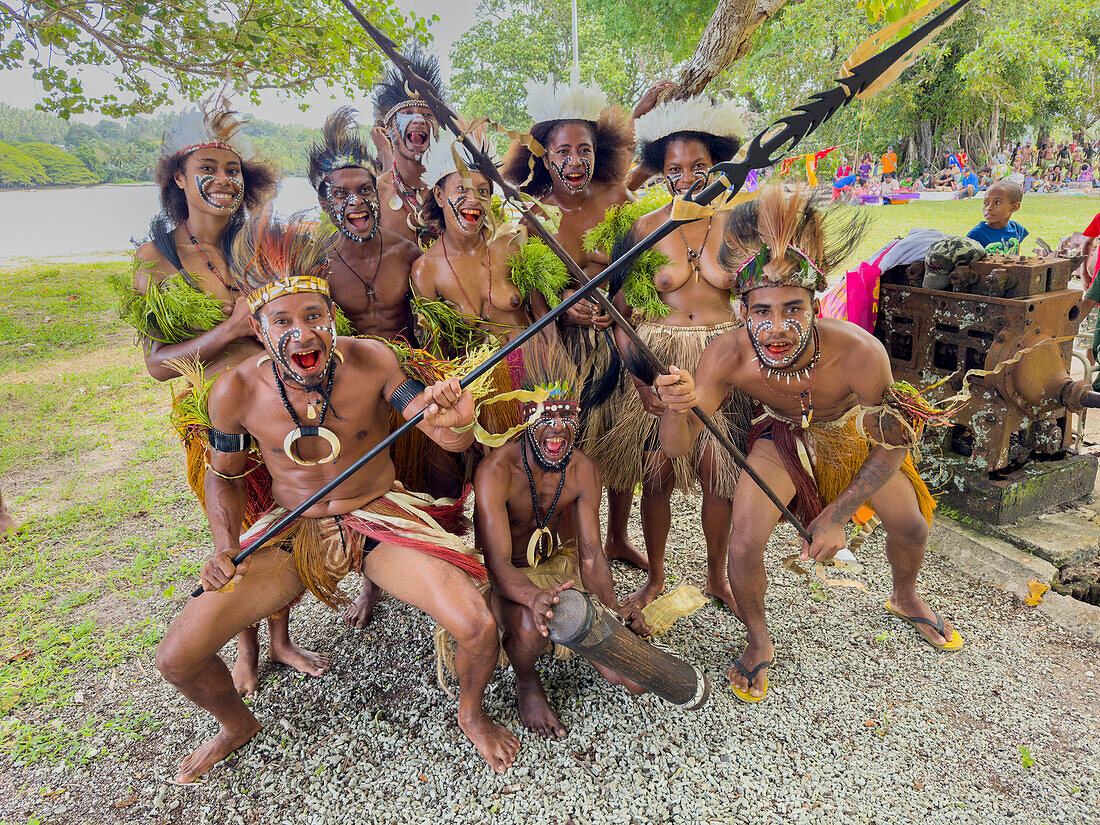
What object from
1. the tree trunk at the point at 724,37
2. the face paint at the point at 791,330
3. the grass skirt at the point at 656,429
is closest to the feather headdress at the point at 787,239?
the face paint at the point at 791,330

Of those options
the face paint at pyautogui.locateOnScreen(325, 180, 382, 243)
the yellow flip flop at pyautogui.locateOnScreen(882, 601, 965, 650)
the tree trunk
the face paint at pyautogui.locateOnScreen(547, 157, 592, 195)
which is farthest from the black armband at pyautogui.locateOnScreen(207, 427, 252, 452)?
the tree trunk

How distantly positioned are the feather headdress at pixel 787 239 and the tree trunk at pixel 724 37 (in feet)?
11.1

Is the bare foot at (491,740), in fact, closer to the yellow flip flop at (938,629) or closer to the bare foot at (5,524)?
the yellow flip flop at (938,629)

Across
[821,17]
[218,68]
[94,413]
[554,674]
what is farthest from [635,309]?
[821,17]

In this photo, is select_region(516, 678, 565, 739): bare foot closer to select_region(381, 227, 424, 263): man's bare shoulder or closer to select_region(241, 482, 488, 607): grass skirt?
select_region(241, 482, 488, 607): grass skirt

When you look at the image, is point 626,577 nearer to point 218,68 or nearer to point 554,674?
point 554,674

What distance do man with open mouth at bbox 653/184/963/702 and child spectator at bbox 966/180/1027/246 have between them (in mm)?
2976

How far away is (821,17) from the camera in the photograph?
1114 cm

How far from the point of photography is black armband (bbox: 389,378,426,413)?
2.52 metres

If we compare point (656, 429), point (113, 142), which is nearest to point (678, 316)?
point (656, 429)

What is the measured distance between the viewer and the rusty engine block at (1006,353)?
3.46 metres

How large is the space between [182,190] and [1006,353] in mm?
4083

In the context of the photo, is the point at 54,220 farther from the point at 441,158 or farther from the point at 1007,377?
the point at 1007,377

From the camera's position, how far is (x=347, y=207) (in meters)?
3.12
